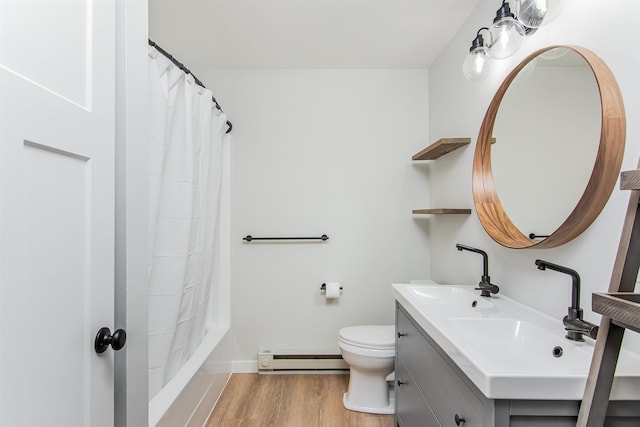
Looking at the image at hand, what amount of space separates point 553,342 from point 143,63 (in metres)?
1.57

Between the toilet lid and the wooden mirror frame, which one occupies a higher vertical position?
the wooden mirror frame

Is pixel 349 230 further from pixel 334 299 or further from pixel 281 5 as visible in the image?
pixel 281 5

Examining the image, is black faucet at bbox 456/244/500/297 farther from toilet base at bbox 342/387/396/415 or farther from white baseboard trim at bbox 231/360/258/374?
white baseboard trim at bbox 231/360/258/374

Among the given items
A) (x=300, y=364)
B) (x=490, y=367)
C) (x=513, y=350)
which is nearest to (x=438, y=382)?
(x=513, y=350)

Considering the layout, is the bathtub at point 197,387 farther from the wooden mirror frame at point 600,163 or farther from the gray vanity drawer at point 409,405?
the wooden mirror frame at point 600,163

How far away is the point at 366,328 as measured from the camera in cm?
218

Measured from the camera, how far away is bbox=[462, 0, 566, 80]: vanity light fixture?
1.11 metres

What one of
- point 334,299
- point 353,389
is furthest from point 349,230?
point 353,389

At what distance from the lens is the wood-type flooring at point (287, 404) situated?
6.21 ft

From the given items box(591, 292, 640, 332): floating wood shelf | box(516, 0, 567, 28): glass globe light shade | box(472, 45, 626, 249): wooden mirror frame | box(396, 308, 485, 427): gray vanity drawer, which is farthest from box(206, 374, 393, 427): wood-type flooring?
box(516, 0, 567, 28): glass globe light shade

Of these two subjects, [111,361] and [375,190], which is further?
[375,190]

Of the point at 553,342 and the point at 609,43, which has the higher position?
the point at 609,43

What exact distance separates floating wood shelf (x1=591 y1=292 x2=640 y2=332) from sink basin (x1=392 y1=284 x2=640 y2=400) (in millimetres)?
261

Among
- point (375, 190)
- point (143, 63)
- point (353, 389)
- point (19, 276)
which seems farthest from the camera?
point (375, 190)
